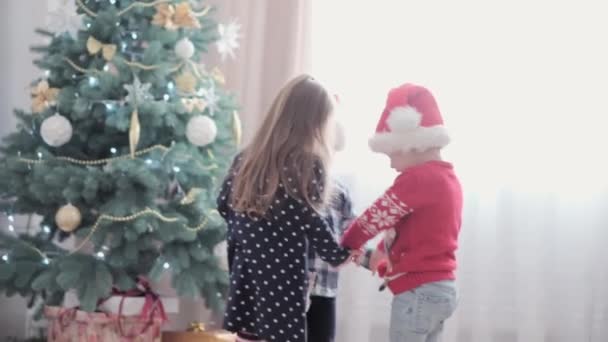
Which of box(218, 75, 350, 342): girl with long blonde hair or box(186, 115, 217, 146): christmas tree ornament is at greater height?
box(186, 115, 217, 146): christmas tree ornament

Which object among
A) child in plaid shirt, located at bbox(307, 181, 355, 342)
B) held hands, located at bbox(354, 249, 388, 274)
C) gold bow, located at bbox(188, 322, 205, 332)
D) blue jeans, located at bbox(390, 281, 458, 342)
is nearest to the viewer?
blue jeans, located at bbox(390, 281, 458, 342)

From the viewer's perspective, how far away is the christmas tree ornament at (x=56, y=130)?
302 centimetres

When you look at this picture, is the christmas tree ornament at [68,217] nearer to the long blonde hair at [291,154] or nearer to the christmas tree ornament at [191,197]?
the christmas tree ornament at [191,197]

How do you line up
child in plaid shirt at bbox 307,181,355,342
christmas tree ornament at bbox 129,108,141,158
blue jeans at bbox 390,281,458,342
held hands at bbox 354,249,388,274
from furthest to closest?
christmas tree ornament at bbox 129,108,141,158 → child in plaid shirt at bbox 307,181,355,342 → held hands at bbox 354,249,388,274 → blue jeans at bbox 390,281,458,342

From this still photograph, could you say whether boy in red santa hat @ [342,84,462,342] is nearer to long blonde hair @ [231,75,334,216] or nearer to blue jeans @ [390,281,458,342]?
blue jeans @ [390,281,458,342]

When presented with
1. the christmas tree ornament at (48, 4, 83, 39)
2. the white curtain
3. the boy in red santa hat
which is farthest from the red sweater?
the christmas tree ornament at (48, 4, 83, 39)

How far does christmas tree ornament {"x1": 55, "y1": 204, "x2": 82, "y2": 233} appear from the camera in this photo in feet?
9.75

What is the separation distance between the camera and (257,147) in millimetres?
2705

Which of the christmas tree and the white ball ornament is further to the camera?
the white ball ornament

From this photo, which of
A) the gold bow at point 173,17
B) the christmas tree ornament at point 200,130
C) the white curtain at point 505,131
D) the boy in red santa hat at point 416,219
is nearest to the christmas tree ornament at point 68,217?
the christmas tree ornament at point 200,130

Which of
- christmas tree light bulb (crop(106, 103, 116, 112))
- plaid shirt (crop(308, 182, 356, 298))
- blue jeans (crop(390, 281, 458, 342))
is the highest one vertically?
christmas tree light bulb (crop(106, 103, 116, 112))

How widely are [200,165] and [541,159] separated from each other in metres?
1.51

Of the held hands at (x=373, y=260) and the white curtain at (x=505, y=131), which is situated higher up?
the white curtain at (x=505, y=131)

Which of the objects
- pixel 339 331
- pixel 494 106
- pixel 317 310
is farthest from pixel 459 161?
pixel 317 310
